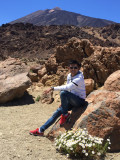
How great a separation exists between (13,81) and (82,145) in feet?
17.7

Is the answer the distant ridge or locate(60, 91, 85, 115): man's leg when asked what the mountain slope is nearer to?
locate(60, 91, 85, 115): man's leg

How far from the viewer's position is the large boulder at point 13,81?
7.61 meters

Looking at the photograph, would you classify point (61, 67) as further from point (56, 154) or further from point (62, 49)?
point (56, 154)

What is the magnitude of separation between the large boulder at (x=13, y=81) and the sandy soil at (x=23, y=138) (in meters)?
0.63

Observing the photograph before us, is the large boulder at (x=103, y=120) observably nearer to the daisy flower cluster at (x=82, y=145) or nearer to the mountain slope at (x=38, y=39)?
the daisy flower cluster at (x=82, y=145)

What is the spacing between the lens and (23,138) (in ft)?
13.3

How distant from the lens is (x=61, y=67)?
1021 centimetres

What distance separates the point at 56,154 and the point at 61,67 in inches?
277

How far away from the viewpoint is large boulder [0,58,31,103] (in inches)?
300

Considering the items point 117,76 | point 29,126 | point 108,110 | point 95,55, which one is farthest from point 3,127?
point 95,55

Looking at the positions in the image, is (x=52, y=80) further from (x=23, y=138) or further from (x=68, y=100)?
(x=23, y=138)

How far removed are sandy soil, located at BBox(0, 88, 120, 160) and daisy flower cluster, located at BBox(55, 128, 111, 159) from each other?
0.17m

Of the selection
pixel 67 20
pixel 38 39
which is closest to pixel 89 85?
pixel 38 39

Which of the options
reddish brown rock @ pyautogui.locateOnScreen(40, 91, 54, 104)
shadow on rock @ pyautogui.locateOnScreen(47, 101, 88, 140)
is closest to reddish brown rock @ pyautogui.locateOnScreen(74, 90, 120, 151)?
shadow on rock @ pyautogui.locateOnScreen(47, 101, 88, 140)
